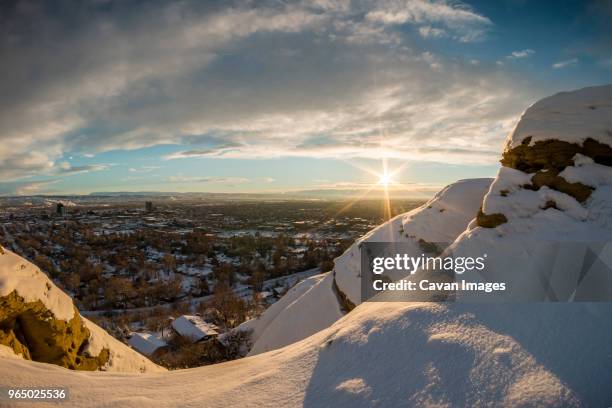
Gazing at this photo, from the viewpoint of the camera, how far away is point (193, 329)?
29672mm

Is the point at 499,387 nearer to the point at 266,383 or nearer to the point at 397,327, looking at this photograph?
the point at 397,327

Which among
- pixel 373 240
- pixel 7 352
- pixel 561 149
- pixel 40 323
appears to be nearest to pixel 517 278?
pixel 561 149

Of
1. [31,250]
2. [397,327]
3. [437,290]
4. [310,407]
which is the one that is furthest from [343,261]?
[31,250]

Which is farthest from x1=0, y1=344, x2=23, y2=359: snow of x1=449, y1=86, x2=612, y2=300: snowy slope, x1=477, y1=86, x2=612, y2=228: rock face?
x1=477, y1=86, x2=612, y2=228: rock face

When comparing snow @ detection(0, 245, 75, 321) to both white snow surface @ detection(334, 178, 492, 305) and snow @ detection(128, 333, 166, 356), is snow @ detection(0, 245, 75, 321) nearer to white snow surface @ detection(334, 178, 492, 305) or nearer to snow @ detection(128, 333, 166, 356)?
white snow surface @ detection(334, 178, 492, 305)

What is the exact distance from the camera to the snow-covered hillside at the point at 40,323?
21.9 feet

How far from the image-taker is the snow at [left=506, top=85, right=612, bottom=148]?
7.72 metres

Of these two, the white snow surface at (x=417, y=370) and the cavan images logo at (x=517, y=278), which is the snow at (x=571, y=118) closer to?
the cavan images logo at (x=517, y=278)

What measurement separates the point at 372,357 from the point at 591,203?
21.3 ft

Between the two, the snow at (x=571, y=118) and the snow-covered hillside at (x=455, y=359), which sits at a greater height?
the snow at (x=571, y=118)

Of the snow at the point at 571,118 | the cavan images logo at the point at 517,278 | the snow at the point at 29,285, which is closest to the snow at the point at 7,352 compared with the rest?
the snow at the point at 29,285

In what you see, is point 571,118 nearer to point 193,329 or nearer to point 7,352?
point 7,352

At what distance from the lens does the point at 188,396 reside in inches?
185

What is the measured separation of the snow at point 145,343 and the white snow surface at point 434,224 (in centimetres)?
2056
